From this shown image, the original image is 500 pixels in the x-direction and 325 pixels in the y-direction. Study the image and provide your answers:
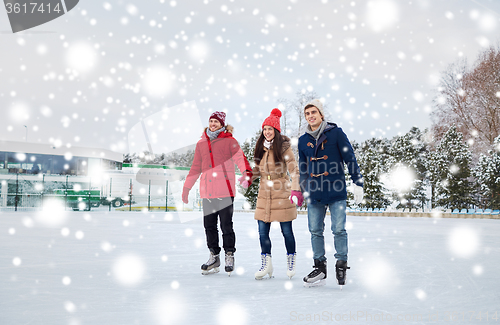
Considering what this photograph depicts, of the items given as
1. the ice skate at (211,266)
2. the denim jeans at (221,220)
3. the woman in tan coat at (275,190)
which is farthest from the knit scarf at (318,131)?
the ice skate at (211,266)

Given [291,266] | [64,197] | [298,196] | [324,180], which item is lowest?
[291,266]

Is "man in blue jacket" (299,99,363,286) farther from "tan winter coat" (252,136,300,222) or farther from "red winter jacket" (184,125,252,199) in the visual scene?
"red winter jacket" (184,125,252,199)

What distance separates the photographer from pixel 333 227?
11.9 ft

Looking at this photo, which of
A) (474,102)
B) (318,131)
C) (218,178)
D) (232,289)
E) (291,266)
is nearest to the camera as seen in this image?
(232,289)

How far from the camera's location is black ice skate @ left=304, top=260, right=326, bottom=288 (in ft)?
11.6

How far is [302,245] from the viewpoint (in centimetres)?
677

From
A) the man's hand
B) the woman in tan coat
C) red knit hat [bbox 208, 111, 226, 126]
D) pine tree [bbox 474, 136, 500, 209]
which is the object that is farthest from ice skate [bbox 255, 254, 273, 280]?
pine tree [bbox 474, 136, 500, 209]

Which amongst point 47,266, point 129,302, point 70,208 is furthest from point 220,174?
point 70,208

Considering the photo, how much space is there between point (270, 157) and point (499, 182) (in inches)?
759

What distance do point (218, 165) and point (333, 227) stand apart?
1371 millimetres

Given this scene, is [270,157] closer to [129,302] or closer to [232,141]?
[232,141]

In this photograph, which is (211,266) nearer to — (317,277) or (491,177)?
(317,277)

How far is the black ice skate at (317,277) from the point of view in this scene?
353 cm

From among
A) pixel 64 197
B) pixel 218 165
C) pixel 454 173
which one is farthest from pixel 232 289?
pixel 454 173
